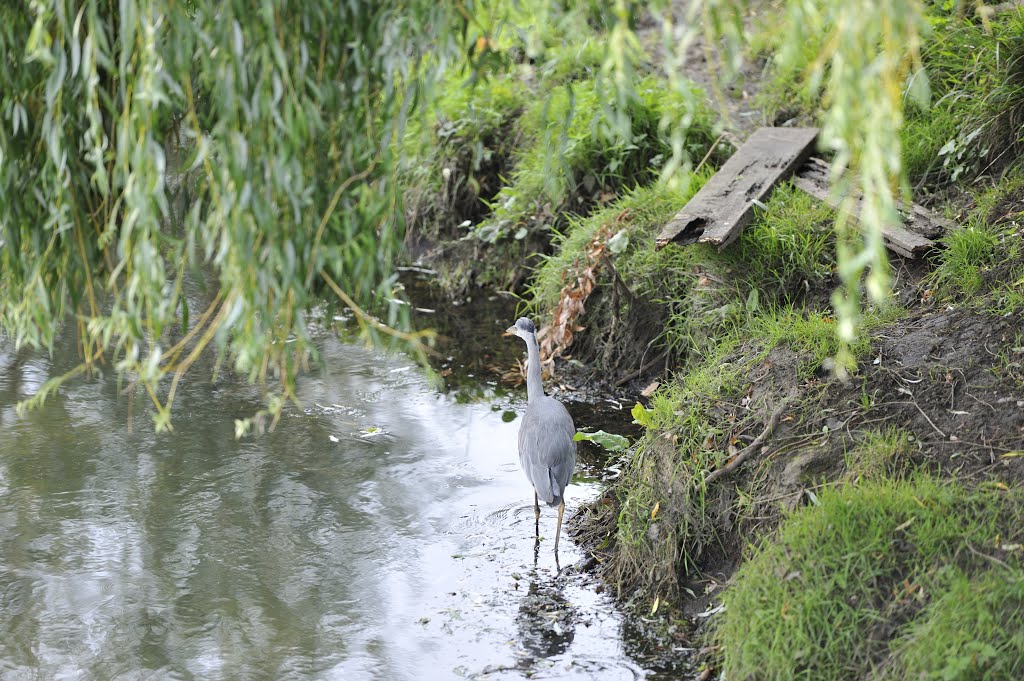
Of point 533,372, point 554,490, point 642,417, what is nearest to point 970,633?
point 642,417

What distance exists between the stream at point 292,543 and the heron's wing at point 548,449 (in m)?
0.35

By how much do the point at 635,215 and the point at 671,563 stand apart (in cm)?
311

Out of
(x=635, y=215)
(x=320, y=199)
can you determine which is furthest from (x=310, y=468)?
(x=320, y=199)

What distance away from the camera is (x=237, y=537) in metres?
5.31

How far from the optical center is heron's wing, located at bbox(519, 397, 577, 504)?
5.07m

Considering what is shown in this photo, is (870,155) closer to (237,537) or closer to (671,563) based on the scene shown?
(671,563)

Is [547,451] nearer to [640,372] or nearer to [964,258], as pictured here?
[640,372]

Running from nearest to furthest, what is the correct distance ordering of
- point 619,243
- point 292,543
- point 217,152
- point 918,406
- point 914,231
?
point 217,152 < point 918,406 < point 292,543 < point 914,231 < point 619,243

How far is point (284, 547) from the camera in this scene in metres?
5.24

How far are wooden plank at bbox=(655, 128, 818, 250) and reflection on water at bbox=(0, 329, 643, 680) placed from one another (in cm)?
152

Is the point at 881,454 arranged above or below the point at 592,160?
below

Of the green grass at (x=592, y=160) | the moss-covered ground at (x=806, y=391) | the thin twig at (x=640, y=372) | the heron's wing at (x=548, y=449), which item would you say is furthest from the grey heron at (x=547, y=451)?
the green grass at (x=592, y=160)

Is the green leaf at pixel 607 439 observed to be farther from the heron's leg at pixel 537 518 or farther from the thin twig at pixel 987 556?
the thin twig at pixel 987 556

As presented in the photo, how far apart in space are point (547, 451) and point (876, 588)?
1.81 meters
